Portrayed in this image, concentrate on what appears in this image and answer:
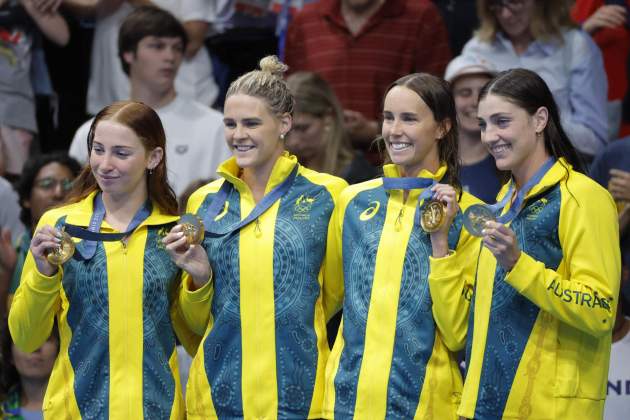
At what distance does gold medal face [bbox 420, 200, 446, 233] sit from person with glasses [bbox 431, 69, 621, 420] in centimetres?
21

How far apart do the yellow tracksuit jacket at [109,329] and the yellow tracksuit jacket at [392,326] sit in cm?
74

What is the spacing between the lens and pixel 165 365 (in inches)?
226

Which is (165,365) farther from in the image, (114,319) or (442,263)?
(442,263)

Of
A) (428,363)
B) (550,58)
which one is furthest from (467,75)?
(428,363)

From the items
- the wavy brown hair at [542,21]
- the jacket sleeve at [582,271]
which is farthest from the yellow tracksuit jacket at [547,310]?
the wavy brown hair at [542,21]

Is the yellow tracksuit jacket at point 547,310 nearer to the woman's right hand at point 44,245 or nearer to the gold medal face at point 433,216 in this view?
the gold medal face at point 433,216

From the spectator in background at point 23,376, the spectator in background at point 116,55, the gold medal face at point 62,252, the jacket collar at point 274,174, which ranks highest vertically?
the spectator in background at point 116,55

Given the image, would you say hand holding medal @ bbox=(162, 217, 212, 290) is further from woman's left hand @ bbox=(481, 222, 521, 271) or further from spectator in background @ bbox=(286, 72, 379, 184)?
spectator in background @ bbox=(286, 72, 379, 184)

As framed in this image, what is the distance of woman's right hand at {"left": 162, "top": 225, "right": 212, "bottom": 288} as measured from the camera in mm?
5523

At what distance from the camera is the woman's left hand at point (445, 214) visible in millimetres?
5391

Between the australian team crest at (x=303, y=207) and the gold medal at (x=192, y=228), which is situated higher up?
the australian team crest at (x=303, y=207)

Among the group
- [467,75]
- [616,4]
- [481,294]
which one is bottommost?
[481,294]

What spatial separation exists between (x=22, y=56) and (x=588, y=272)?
4.86 meters

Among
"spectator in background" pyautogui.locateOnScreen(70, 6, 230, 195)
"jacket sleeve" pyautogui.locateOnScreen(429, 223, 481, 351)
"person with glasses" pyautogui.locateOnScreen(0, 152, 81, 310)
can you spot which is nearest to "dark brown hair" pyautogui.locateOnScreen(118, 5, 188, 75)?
"spectator in background" pyautogui.locateOnScreen(70, 6, 230, 195)
